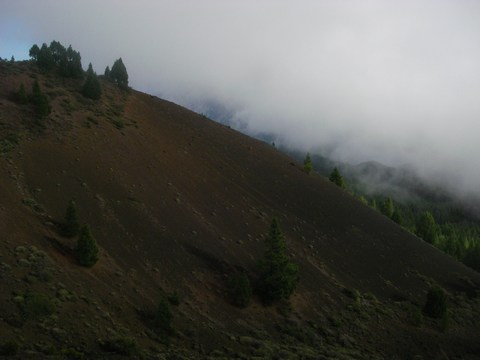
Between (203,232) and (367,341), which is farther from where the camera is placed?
(203,232)

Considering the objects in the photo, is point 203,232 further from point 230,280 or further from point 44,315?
point 44,315

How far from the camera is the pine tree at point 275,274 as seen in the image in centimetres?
3956

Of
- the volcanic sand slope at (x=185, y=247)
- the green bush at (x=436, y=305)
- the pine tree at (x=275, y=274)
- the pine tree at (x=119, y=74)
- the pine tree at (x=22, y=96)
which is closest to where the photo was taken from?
the volcanic sand slope at (x=185, y=247)

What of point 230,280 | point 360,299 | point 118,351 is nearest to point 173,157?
point 230,280

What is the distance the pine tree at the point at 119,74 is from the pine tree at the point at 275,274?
46.5 m

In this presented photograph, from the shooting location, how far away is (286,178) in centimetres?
7306

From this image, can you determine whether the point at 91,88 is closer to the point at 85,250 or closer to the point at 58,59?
the point at 58,59

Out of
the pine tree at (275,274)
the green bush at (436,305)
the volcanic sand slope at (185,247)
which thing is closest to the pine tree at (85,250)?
the volcanic sand slope at (185,247)

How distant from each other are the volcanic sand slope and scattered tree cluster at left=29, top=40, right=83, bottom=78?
2.83 meters

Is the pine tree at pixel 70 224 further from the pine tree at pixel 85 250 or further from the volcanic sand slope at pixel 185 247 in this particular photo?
the pine tree at pixel 85 250

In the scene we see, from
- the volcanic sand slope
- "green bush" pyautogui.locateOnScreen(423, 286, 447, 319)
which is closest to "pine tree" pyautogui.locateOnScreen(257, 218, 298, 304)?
the volcanic sand slope

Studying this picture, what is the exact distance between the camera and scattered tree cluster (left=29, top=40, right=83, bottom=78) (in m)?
65.1

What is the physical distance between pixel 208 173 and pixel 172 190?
1071 centimetres

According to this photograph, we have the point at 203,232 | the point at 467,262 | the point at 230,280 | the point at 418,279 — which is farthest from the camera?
the point at 467,262
